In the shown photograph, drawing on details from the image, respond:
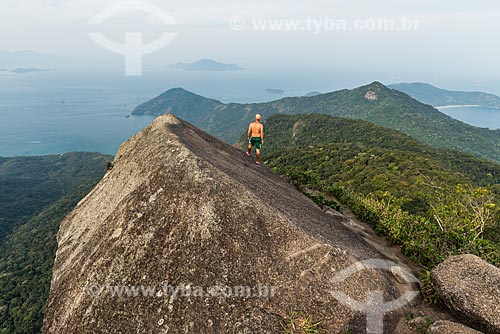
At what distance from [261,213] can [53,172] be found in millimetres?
200734

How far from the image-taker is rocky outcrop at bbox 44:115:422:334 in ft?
21.5

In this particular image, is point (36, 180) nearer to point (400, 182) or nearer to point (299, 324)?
point (400, 182)

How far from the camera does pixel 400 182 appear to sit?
46.8 m

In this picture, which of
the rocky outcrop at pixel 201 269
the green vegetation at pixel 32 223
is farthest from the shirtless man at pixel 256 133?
the green vegetation at pixel 32 223

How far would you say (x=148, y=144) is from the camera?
11664 mm

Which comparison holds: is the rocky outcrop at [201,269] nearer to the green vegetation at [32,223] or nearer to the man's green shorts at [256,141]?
the man's green shorts at [256,141]

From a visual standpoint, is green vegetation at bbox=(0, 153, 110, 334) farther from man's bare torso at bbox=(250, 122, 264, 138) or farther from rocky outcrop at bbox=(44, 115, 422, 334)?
rocky outcrop at bbox=(44, 115, 422, 334)

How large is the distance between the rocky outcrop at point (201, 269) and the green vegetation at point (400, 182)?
5252mm

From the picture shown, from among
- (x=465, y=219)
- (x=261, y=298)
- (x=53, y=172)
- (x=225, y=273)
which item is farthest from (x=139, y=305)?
(x=53, y=172)

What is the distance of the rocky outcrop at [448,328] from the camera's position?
643 cm

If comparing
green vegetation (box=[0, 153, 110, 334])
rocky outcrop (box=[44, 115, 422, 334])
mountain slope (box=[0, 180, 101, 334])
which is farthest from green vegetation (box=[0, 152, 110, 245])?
rocky outcrop (box=[44, 115, 422, 334])

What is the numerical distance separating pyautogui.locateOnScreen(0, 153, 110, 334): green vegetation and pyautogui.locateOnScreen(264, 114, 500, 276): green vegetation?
55.2 metres

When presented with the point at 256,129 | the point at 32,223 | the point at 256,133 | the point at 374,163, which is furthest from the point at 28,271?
the point at 374,163

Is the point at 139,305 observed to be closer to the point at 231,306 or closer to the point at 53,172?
the point at 231,306
